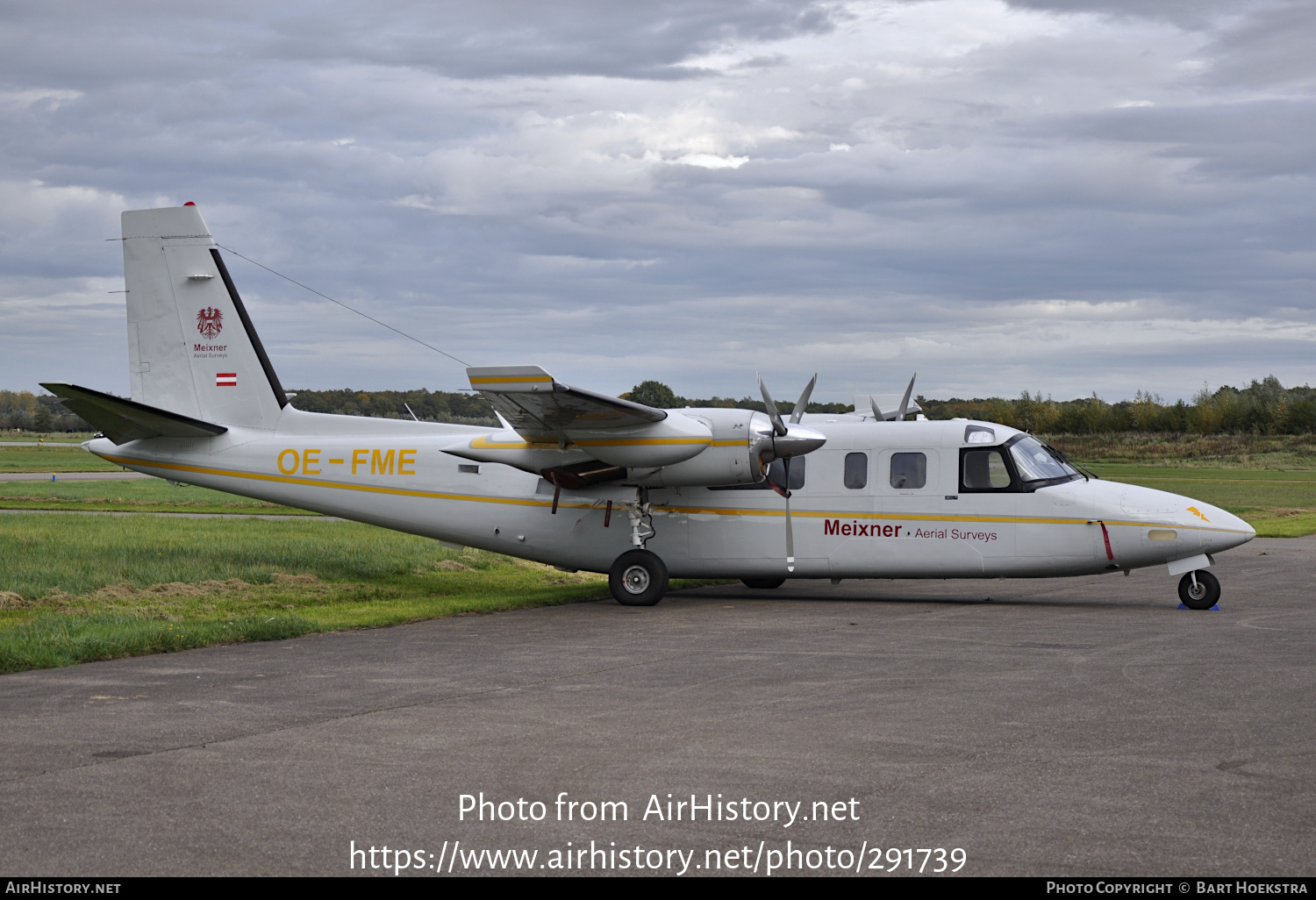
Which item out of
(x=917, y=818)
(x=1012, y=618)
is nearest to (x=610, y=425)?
(x=1012, y=618)

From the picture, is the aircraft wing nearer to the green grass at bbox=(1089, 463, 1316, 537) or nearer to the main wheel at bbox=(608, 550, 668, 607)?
the main wheel at bbox=(608, 550, 668, 607)

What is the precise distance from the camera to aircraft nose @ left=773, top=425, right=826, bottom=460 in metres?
16.5

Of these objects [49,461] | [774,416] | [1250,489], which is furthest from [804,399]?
[49,461]

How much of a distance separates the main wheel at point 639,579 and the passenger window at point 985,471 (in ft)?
15.7

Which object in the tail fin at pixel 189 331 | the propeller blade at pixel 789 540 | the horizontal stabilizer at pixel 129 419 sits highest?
the tail fin at pixel 189 331

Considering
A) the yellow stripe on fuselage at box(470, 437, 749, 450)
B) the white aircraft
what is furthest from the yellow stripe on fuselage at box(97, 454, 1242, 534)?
the yellow stripe on fuselage at box(470, 437, 749, 450)

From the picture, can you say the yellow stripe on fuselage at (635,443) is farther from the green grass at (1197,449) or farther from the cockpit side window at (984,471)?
the green grass at (1197,449)

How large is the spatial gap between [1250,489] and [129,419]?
166 feet

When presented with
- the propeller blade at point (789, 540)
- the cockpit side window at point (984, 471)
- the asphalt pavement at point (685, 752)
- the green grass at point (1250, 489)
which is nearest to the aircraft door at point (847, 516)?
the propeller blade at point (789, 540)

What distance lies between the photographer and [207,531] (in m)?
24.7

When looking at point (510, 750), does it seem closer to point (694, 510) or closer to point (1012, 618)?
point (1012, 618)

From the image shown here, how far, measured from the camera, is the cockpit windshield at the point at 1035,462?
16469mm

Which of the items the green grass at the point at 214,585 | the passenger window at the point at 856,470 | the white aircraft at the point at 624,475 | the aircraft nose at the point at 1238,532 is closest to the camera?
the green grass at the point at 214,585

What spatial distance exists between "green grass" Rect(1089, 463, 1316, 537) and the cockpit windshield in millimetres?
17355
